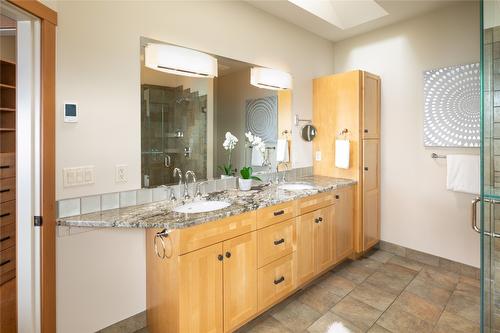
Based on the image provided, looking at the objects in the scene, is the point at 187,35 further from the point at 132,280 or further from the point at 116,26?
the point at 132,280

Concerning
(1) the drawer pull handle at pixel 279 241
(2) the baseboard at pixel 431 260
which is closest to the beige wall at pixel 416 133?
(2) the baseboard at pixel 431 260

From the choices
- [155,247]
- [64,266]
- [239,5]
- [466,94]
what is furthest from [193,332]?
[466,94]

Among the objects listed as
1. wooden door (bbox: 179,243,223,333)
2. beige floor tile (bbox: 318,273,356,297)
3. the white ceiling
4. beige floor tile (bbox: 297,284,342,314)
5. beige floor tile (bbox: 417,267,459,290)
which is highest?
the white ceiling

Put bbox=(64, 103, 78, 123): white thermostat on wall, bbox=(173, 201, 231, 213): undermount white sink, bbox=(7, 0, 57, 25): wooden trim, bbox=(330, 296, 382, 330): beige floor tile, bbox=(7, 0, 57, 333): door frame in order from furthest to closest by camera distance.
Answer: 1. bbox=(330, 296, 382, 330): beige floor tile
2. bbox=(173, 201, 231, 213): undermount white sink
3. bbox=(64, 103, 78, 123): white thermostat on wall
4. bbox=(7, 0, 57, 333): door frame
5. bbox=(7, 0, 57, 25): wooden trim

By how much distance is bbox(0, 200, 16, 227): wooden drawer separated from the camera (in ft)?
7.99

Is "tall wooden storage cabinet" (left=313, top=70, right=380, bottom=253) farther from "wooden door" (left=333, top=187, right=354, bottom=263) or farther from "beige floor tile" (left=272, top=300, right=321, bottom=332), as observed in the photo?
"beige floor tile" (left=272, top=300, right=321, bottom=332)

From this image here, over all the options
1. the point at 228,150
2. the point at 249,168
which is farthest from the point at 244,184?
the point at 228,150

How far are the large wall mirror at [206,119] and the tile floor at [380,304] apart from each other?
4.00 ft

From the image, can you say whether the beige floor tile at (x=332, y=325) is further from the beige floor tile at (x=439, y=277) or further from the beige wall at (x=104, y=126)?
the beige wall at (x=104, y=126)

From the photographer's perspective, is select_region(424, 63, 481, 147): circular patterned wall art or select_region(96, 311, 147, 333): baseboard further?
select_region(424, 63, 481, 147): circular patterned wall art

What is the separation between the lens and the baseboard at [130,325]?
181cm

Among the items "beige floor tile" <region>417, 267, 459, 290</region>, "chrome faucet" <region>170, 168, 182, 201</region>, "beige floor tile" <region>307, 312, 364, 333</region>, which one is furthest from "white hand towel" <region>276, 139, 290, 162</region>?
"beige floor tile" <region>417, 267, 459, 290</region>

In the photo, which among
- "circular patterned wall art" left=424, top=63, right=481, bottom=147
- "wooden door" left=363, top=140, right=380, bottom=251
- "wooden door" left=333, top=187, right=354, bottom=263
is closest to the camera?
"circular patterned wall art" left=424, top=63, right=481, bottom=147

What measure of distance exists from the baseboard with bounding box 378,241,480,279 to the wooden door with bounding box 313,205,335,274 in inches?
39.8
